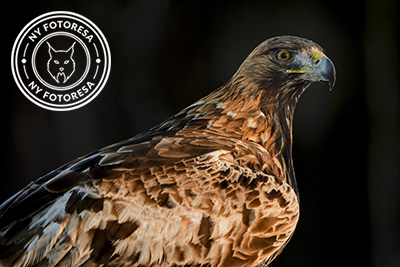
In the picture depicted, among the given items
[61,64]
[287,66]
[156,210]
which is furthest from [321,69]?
[61,64]

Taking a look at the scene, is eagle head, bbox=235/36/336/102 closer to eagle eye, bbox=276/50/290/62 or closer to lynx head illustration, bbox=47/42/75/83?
eagle eye, bbox=276/50/290/62

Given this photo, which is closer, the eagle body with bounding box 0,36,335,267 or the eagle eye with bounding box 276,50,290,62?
the eagle body with bounding box 0,36,335,267

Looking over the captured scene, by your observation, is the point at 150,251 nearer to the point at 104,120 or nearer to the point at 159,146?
the point at 159,146

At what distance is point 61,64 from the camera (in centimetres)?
A: 459

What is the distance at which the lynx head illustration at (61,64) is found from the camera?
4465mm

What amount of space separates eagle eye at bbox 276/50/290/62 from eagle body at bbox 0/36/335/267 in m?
0.54

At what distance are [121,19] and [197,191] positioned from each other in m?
2.79

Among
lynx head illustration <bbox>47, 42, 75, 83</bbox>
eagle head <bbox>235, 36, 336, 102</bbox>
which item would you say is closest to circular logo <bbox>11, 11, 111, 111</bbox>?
lynx head illustration <bbox>47, 42, 75, 83</bbox>

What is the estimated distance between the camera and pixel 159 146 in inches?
105

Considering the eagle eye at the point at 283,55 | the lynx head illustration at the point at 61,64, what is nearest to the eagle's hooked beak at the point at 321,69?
the eagle eye at the point at 283,55

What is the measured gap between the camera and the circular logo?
14.5 ft

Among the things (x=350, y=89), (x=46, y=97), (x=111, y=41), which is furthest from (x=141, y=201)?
(x=350, y=89)

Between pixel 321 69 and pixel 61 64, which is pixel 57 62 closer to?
pixel 61 64

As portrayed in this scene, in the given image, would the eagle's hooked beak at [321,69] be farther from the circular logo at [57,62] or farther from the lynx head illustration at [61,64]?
the lynx head illustration at [61,64]
